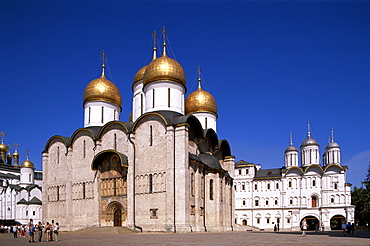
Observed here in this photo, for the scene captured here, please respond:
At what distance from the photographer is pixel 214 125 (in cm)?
3812

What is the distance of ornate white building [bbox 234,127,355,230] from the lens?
168 ft

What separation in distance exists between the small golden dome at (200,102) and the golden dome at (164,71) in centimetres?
604

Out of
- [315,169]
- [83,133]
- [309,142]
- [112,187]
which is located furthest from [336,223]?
[83,133]

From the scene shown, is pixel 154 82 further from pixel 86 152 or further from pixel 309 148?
pixel 309 148

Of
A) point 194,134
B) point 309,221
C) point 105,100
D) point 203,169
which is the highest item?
point 105,100

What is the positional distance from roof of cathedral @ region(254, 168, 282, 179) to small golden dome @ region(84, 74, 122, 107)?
29584 mm

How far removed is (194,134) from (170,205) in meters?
6.85

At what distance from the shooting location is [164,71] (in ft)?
102

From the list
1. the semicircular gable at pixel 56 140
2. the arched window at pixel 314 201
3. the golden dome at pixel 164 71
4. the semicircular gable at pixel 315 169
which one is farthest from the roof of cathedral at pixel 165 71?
the arched window at pixel 314 201

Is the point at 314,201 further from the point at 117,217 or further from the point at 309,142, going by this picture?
the point at 117,217

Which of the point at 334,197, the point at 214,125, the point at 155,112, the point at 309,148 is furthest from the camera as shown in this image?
the point at 309,148

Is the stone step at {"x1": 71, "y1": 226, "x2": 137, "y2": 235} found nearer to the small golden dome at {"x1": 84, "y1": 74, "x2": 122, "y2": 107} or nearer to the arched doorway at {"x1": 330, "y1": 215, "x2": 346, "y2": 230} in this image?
the small golden dome at {"x1": 84, "y1": 74, "x2": 122, "y2": 107}

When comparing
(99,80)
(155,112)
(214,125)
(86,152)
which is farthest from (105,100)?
(214,125)

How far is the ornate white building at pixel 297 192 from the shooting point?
2012 inches
